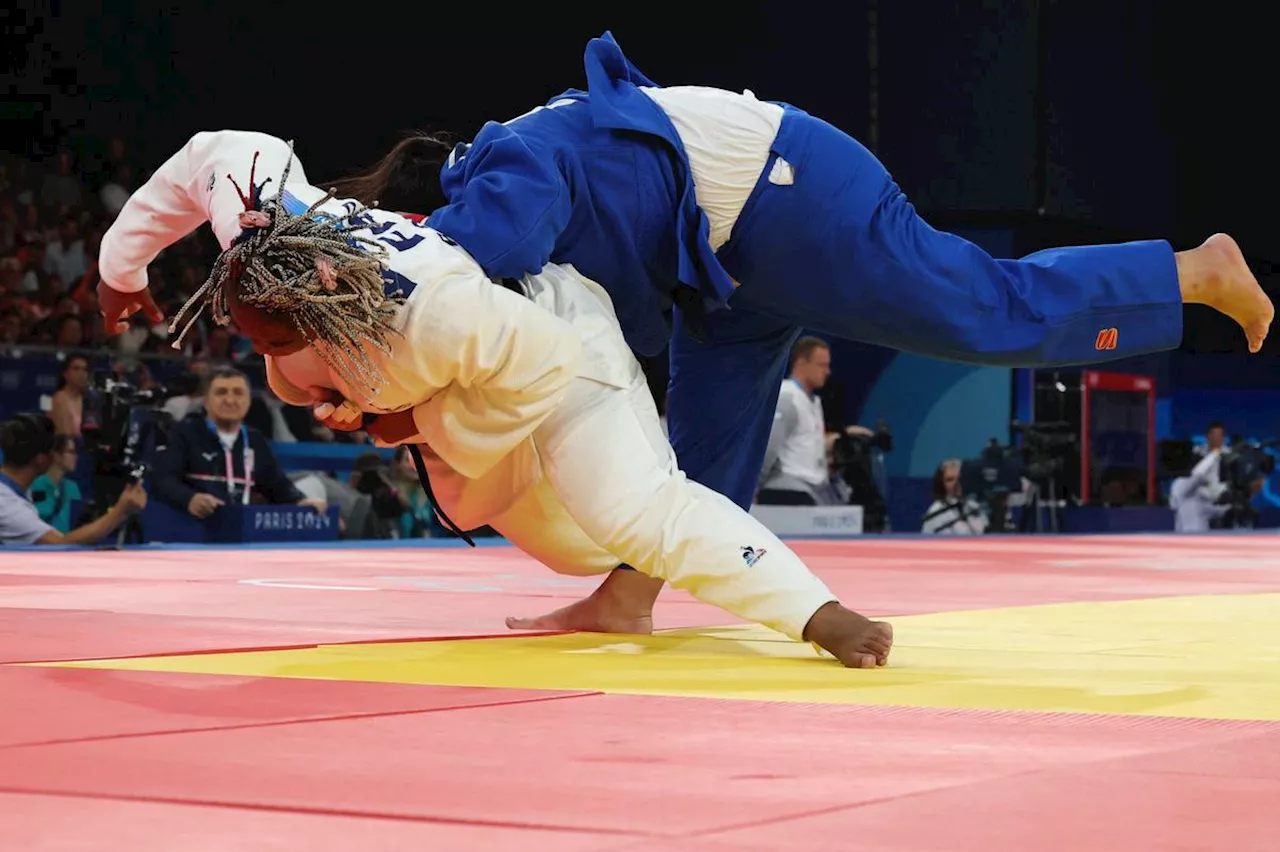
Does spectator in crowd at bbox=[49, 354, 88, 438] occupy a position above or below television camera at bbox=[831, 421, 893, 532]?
above

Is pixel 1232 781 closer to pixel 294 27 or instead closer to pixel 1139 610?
pixel 1139 610

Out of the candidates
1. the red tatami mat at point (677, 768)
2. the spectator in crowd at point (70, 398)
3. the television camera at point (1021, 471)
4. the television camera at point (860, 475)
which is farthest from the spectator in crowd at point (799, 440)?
the red tatami mat at point (677, 768)

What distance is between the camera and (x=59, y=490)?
727cm

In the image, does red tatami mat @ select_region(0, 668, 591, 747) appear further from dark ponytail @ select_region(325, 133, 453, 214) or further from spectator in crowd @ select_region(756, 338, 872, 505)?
spectator in crowd @ select_region(756, 338, 872, 505)

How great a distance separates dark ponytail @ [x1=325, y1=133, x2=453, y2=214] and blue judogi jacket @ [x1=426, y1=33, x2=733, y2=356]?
109mm

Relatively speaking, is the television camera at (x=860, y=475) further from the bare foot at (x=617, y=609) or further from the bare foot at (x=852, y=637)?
the bare foot at (x=852, y=637)

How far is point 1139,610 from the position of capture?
362cm

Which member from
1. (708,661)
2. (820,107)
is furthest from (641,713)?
(820,107)

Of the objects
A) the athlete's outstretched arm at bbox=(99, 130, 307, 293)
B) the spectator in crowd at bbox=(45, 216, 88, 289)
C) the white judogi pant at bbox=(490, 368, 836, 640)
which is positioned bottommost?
the white judogi pant at bbox=(490, 368, 836, 640)

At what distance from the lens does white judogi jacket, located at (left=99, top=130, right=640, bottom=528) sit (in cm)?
221

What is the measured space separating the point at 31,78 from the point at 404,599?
27.0 feet

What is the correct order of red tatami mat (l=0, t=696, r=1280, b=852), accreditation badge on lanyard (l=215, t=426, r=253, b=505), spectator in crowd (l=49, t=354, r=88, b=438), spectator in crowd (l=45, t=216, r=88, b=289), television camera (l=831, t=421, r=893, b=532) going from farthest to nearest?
television camera (l=831, t=421, r=893, b=532), spectator in crowd (l=45, t=216, r=88, b=289), spectator in crowd (l=49, t=354, r=88, b=438), accreditation badge on lanyard (l=215, t=426, r=253, b=505), red tatami mat (l=0, t=696, r=1280, b=852)

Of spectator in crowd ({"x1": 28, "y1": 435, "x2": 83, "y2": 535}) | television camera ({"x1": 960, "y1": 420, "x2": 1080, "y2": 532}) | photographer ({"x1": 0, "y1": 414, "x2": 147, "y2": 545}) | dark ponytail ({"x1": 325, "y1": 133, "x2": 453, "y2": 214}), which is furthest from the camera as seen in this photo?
television camera ({"x1": 960, "y1": 420, "x2": 1080, "y2": 532})

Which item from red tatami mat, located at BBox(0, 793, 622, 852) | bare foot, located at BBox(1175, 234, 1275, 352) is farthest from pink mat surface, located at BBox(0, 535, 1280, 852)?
bare foot, located at BBox(1175, 234, 1275, 352)
